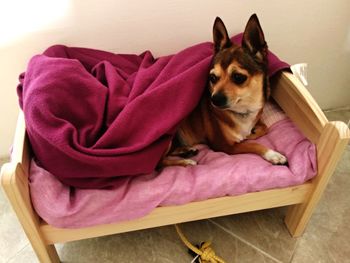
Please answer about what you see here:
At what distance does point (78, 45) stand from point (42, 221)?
0.66 metres

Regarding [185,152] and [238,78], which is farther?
[185,152]

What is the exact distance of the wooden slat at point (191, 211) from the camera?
103 cm

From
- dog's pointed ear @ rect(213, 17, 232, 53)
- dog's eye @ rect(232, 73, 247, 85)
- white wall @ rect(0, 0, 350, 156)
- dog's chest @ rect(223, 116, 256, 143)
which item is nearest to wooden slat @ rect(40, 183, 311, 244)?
dog's chest @ rect(223, 116, 256, 143)

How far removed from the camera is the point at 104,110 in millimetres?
1089

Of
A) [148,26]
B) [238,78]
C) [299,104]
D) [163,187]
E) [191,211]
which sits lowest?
[191,211]

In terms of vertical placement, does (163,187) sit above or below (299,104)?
below

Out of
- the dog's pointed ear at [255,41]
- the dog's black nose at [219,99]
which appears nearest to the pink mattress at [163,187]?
the dog's black nose at [219,99]

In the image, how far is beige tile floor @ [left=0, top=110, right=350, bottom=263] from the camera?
1.20 metres

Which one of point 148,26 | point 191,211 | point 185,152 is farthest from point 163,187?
point 148,26

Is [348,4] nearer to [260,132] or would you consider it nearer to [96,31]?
[260,132]

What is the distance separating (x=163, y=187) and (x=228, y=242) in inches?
15.7

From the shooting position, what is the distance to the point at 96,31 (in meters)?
1.28

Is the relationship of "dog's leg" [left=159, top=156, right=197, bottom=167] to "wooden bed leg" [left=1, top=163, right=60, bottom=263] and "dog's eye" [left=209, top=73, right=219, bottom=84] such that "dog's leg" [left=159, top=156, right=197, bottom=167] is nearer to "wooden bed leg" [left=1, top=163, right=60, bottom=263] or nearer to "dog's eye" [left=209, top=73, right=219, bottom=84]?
"dog's eye" [left=209, top=73, right=219, bottom=84]

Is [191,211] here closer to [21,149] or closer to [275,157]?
[275,157]
